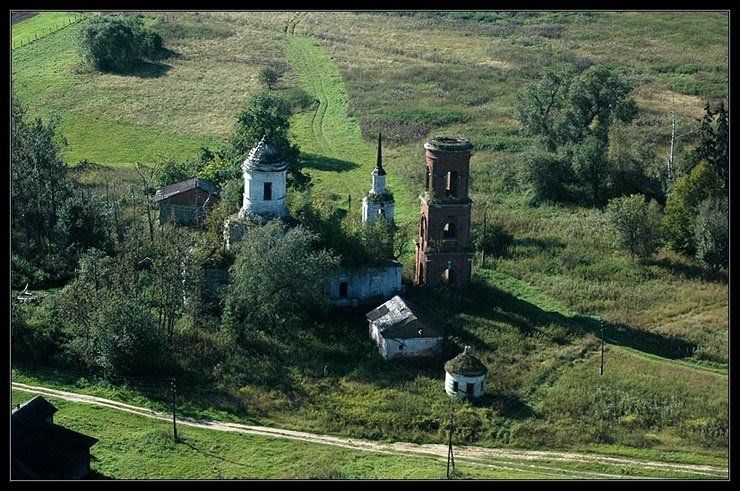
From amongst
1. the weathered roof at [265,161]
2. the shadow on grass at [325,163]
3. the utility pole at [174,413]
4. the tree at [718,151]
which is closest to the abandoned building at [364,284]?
the weathered roof at [265,161]

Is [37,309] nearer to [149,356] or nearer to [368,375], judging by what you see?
[149,356]

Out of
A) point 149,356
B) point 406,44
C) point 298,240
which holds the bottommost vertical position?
point 149,356

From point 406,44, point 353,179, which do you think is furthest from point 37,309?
point 406,44

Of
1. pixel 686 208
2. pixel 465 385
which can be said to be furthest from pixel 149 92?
pixel 465 385

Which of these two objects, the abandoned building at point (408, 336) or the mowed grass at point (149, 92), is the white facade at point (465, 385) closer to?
the abandoned building at point (408, 336)

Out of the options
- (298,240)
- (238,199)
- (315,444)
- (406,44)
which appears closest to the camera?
(315,444)

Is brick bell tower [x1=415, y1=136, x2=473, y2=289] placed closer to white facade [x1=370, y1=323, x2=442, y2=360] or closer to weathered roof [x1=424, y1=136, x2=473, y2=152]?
weathered roof [x1=424, y1=136, x2=473, y2=152]
